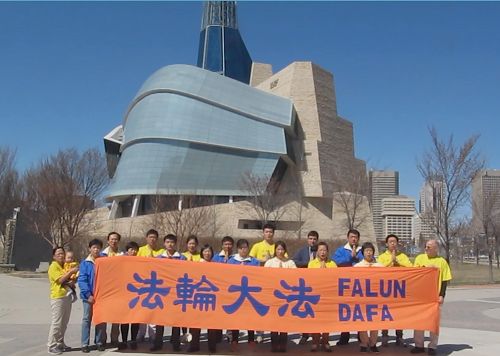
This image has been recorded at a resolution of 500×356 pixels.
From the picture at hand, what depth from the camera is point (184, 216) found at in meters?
48.3

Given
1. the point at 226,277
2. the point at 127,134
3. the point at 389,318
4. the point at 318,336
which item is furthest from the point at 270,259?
the point at 127,134

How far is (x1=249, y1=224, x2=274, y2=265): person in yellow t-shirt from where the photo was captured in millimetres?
9945

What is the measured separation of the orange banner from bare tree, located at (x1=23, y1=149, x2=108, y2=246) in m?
30.5

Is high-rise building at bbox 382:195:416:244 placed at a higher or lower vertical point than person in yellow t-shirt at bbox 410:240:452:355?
higher

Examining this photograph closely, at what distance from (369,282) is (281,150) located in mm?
54194

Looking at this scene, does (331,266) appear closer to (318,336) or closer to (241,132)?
(318,336)

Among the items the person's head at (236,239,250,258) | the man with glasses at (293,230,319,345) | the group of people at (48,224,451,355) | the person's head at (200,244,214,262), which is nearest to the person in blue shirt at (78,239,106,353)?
the group of people at (48,224,451,355)

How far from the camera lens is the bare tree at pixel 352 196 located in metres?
55.3

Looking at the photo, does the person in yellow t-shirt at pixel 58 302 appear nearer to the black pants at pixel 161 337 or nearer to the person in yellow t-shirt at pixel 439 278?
the black pants at pixel 161 337

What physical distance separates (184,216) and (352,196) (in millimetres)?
19221

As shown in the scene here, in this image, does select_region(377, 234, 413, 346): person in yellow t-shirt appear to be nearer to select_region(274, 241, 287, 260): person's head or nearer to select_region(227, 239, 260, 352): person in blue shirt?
select_region(274, 241, 287, 260): person's head

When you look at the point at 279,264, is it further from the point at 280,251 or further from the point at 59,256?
the point at 59,256

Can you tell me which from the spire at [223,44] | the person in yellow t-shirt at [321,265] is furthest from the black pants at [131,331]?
the spire at [223,44]

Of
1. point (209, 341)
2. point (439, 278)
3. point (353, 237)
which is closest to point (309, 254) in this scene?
point (353, 237)
